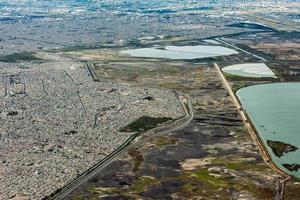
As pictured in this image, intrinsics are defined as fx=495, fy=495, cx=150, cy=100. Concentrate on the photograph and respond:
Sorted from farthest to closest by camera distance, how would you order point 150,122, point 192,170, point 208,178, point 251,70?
point 251,70
point 150,122
point 192,170
point 208,178

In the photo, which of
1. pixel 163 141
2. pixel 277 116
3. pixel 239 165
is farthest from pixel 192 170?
pixel 277 116

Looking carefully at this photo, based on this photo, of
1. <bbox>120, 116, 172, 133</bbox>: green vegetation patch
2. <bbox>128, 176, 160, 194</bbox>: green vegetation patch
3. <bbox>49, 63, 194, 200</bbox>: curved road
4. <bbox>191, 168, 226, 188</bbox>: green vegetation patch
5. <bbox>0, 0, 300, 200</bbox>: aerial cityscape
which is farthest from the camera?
<bbox>120, 116, 172, 133</bbox>: green vegetation patch

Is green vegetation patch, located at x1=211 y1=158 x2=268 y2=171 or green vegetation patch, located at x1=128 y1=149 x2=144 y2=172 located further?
green vegetation patch, located at x1=128 y1=149 x2=144 y2=172

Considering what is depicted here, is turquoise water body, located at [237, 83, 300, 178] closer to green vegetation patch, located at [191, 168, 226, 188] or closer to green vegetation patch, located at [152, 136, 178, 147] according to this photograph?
green vegetation patch, located at [191, 168, 226, 188]

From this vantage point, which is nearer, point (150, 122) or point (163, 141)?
point (163, 141)

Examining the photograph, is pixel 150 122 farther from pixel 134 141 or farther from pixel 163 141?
pixel 134 141

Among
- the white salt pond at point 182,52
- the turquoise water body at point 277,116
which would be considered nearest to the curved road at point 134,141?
the turquoise water body at point 277,116

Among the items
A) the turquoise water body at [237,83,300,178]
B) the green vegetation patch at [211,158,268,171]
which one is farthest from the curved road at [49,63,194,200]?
the green vegetation patch at [211,158,268,171]
